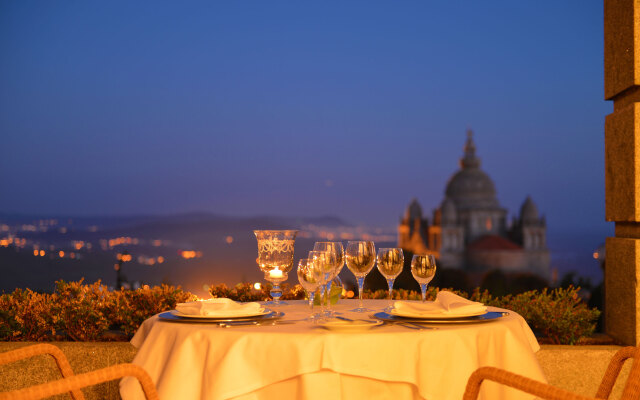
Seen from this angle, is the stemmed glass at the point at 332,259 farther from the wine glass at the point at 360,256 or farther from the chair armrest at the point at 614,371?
the chair armrest at the point at 614,371

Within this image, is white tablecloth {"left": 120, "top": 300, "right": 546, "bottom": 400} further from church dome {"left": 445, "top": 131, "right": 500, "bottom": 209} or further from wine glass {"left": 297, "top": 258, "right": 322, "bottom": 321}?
church dome {"left": 445, "top": 131, "right": 500, "bottom": 209}

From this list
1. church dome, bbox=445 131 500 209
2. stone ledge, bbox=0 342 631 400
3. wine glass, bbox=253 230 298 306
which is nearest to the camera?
wine glass, bbox=253 230 298 306

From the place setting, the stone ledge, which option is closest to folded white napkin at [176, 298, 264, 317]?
the place setting

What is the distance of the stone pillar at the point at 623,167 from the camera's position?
13.6 ft

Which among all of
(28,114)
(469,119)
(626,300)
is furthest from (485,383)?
(469,119)

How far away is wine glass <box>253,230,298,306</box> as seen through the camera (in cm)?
295

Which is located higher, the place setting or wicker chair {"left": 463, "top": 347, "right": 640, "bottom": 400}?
the place setting

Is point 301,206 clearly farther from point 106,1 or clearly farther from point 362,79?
point 106,1

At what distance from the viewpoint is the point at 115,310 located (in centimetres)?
472

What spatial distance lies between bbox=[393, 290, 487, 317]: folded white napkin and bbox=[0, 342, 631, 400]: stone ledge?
1.92m

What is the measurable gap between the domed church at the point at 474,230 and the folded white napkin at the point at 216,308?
9535cm

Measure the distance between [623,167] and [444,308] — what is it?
224 centimetres

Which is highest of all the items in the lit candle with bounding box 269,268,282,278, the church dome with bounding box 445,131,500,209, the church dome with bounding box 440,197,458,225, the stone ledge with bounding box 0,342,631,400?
the church dome with bounding box 445,131,500,209

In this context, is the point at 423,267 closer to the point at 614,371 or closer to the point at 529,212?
the point at 614,371
